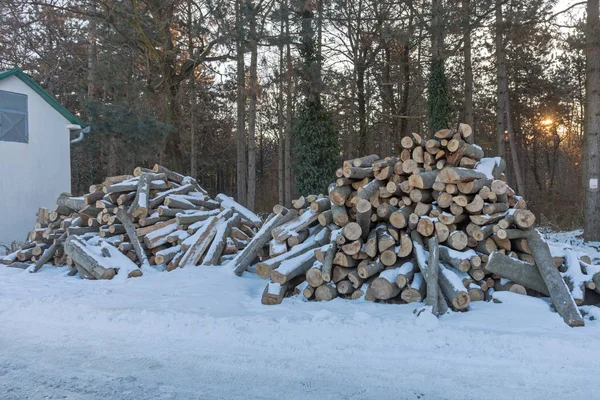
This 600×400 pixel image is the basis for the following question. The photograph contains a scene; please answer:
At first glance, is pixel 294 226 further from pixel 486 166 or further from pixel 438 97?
pixel 438 97

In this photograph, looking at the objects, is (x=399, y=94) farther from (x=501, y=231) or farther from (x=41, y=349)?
(x=41, y=349)

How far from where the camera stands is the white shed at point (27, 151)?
13.7m

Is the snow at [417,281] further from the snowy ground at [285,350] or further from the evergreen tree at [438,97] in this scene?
the evergreen tree at [438,97]

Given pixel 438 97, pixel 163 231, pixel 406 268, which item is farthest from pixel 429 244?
pixel 438 97

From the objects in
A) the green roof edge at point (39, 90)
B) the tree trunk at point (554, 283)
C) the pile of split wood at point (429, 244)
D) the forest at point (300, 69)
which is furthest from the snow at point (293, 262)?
the green roof edge at point (39, 90)

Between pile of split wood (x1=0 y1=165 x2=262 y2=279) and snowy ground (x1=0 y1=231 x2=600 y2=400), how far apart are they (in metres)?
2.27

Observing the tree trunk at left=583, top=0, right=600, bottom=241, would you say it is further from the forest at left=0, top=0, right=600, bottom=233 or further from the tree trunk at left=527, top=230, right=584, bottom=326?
the tree trunk at left=527, top=230, right=584, bottom=326

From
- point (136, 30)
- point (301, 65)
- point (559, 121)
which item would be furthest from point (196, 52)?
point (559, 121)

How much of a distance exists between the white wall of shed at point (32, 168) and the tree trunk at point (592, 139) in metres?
16.5

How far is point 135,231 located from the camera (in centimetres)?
940

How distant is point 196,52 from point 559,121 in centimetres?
2348

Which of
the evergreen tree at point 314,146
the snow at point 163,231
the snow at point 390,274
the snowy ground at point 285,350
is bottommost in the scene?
the snowy ground at point 285,350

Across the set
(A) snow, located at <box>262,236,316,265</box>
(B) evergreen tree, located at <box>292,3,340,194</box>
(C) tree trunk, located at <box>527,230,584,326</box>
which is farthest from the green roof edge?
(C) tree trunk, located at <box>527,230,584,326</box>

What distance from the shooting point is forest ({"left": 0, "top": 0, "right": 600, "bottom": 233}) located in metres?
15.8
